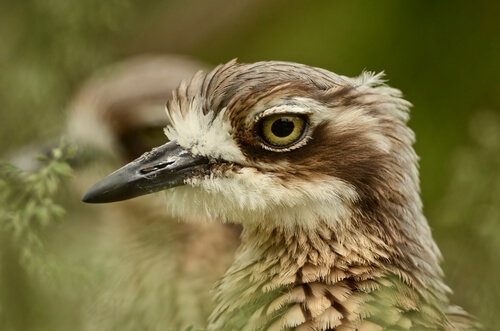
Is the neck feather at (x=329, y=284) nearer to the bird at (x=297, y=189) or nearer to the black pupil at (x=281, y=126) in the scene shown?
the bird at (x=297, y=189)

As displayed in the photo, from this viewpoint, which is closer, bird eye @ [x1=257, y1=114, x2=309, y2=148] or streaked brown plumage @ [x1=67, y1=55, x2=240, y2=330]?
bird eye @ [x1=257, y1=114, x2=309, y2=148]

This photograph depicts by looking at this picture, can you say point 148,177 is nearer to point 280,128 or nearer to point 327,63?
point 280,128

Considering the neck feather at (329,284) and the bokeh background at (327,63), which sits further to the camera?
the bokeh background at (327,63)

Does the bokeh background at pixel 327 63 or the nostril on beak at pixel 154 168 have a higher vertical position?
the bokeh background at pixel 327 63

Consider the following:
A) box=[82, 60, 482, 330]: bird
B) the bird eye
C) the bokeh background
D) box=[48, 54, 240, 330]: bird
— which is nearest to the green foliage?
the bokeh background

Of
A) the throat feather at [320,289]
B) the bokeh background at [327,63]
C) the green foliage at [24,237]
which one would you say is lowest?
the throat feather at [320,289]

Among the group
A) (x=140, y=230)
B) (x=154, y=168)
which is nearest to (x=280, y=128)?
(x=154, y=168)

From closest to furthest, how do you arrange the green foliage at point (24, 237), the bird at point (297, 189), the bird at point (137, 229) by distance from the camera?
the green foliage at point (24, 237) → the bird at point (297, 189) → the bird at point (137, 229)

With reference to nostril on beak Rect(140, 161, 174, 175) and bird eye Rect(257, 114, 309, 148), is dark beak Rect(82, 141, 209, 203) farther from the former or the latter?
bird eye Rect(257, 114, 309, 148)

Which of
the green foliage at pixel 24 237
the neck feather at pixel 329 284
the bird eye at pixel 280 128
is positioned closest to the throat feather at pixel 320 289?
the neck feather at pixel 329 284
